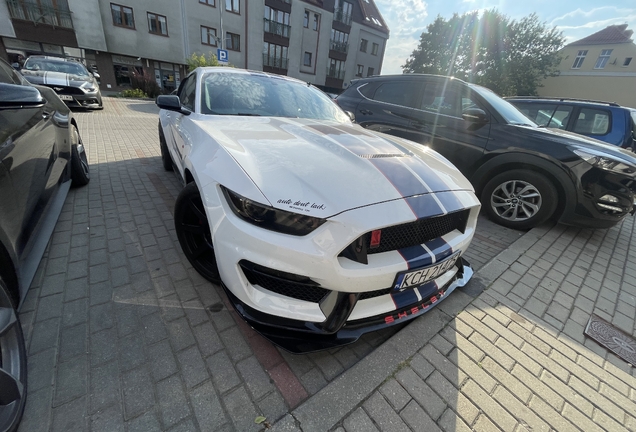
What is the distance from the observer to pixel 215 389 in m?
1.43

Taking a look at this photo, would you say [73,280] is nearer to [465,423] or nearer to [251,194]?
[251,194]

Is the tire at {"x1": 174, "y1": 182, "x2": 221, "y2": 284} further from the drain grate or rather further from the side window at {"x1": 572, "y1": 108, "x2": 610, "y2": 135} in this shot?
the side window at {"x1": 572, "y1": 108, "x2": 610, "y2": 135}

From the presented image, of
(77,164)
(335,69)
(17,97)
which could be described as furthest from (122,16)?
(17,97)

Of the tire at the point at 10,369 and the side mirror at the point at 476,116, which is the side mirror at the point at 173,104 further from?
the side mirror at the point at 476,116

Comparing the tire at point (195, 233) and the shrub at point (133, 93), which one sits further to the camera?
the shrub at point (133, 93)

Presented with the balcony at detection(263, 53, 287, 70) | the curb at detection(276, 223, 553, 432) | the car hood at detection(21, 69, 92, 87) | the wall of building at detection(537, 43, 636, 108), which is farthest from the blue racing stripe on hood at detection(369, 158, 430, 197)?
the wall of building at detection(537, 43, 636, 108)

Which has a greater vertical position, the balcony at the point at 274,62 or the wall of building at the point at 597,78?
the wall of building at the point at 597,78

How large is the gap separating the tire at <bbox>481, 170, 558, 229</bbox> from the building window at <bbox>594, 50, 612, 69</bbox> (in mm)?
42303

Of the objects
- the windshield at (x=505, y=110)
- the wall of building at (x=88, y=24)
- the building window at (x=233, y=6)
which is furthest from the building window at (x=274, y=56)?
Answer: the windshield at (x=505, y=110)

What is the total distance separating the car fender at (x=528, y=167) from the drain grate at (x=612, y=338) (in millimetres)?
1666

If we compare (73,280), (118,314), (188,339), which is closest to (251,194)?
(188,339)

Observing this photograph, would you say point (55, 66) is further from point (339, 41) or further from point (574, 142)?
point (339, 41)

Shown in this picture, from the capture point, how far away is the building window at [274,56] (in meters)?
26.6

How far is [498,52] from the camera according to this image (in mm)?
29188
